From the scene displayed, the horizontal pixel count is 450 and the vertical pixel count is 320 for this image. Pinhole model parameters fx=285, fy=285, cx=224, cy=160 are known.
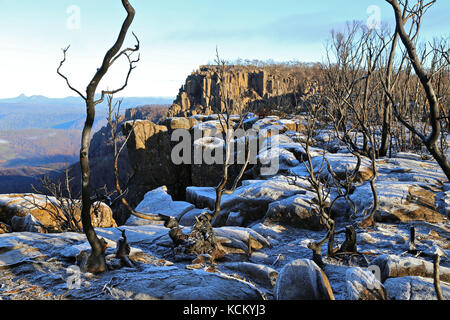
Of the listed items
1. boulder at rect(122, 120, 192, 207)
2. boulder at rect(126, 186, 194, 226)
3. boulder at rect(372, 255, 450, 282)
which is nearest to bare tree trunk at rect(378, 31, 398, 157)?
boulder at rect(372, 255, 450, 282)

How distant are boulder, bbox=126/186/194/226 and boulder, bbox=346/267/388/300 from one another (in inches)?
271

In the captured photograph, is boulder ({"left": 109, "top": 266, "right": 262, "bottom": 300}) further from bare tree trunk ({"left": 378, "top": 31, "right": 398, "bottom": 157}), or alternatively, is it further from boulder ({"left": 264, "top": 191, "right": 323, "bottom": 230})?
bare tree trunk ({"left": 378, "top": 31, "right": 398, "bottom": 157})

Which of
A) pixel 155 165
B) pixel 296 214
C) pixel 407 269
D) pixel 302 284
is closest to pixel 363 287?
pixel 302 284

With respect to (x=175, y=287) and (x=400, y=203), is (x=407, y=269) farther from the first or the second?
(x=400, y=203)

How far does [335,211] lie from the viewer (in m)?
6.70

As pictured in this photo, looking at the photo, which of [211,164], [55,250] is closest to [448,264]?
[55,250]

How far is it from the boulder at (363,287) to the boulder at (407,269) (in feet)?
2.79

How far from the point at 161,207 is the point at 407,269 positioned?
9.22 m

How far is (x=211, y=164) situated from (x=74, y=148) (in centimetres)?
18584

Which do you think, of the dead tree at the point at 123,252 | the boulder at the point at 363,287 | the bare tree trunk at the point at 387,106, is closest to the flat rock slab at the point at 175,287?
the dead tree at the point at 123,252

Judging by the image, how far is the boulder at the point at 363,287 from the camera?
2471 mm

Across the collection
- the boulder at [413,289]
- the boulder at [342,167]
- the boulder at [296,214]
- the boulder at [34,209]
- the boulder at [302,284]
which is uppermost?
the boulder at [342,167]

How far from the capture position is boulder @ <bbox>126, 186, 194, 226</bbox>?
29.9ft

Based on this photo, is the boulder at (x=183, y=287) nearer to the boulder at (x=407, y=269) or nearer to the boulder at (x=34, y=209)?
the boulder at (x=407, y=269)
